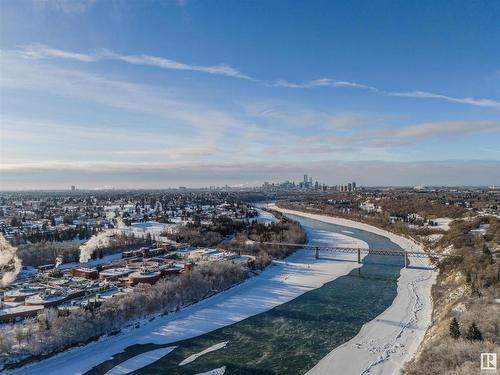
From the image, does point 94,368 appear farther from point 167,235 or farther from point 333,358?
point 167,235

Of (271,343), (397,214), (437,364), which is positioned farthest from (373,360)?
(397,214)

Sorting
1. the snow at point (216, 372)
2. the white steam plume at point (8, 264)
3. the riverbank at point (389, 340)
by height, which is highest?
the white steam plume at point (8, 264)

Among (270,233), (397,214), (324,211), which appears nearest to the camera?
(270,233)

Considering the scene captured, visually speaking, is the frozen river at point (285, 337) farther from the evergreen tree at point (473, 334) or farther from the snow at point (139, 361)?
the evergreen tree at point (473, 334)

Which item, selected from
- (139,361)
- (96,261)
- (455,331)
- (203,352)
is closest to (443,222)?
(96,261)

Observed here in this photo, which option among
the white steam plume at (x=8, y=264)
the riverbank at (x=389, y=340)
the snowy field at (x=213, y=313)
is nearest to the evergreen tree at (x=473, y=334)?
the riverbank at (x=389, y=340)

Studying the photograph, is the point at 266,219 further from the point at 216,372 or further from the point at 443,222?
the point at 216,372

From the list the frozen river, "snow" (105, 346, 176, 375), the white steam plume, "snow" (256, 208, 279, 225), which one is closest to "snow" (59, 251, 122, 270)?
the white steam plume
